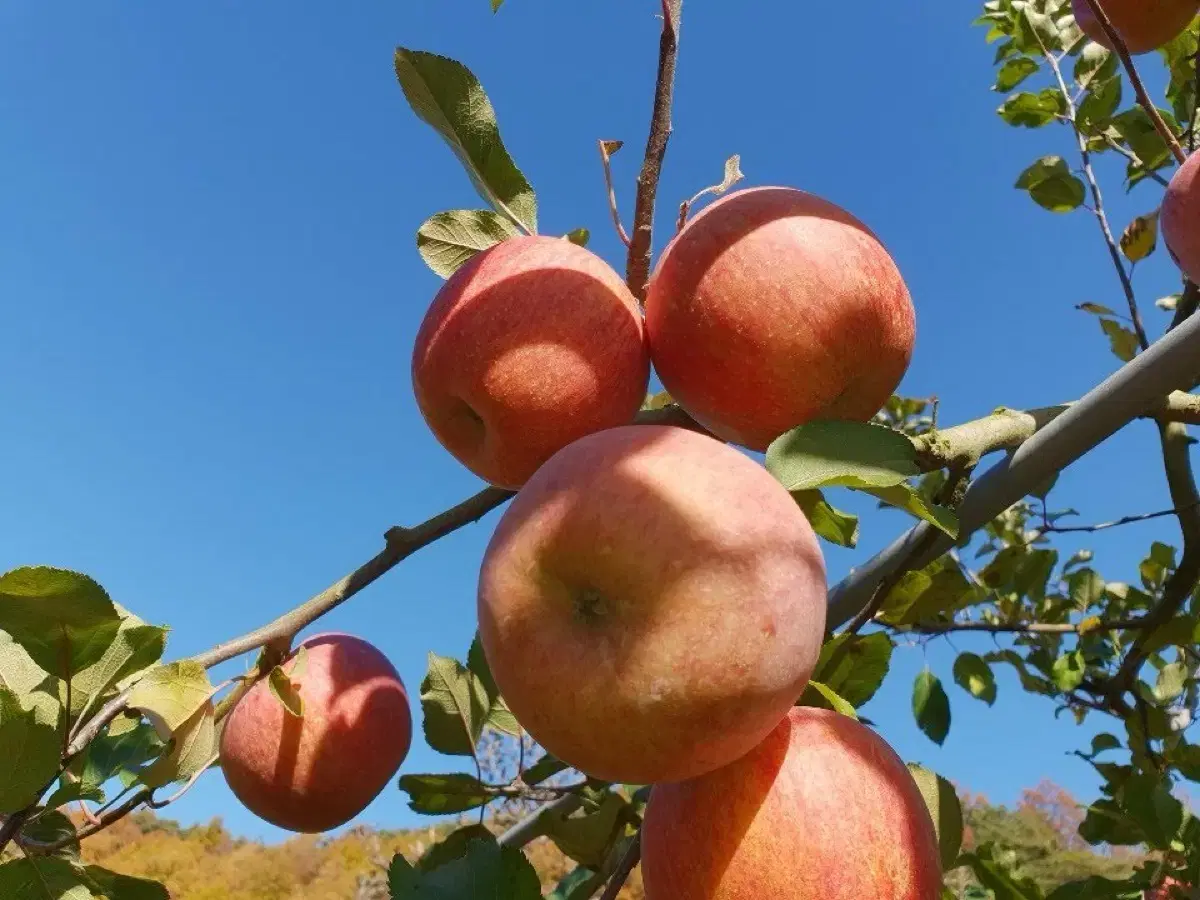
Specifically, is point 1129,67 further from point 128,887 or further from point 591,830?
point 128,887

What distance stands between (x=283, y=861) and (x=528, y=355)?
6.70 m

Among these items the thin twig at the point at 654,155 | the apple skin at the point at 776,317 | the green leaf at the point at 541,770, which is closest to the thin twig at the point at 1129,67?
the apple skin at the point at 776,317

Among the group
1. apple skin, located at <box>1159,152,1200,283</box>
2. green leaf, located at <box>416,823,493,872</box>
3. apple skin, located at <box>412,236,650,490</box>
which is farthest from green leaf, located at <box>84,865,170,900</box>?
apple skin, located at <box>1159,152,1200,283</box>

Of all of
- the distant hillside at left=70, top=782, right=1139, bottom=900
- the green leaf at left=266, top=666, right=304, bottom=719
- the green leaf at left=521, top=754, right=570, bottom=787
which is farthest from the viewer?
the distant hillside at left=70, top=782, right=1139, bottom=900

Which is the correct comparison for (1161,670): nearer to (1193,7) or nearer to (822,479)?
(1193,7)

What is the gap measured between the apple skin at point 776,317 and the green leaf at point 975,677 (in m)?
1.83

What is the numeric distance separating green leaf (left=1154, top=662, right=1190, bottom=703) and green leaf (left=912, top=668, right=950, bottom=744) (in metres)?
1.41

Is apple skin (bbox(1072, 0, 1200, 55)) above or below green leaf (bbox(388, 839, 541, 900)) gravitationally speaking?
above

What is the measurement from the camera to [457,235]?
134cm

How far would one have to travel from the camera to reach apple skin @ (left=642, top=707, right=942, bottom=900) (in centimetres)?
79

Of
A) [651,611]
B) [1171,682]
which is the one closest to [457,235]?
→ [651,611]

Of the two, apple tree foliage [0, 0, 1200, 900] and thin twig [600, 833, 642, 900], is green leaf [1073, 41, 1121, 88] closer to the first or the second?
apple tree foliage [0, 0, 1200, 900]

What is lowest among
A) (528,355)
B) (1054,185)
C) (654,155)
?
(528,355)

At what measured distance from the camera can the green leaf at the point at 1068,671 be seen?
245 centimetres
